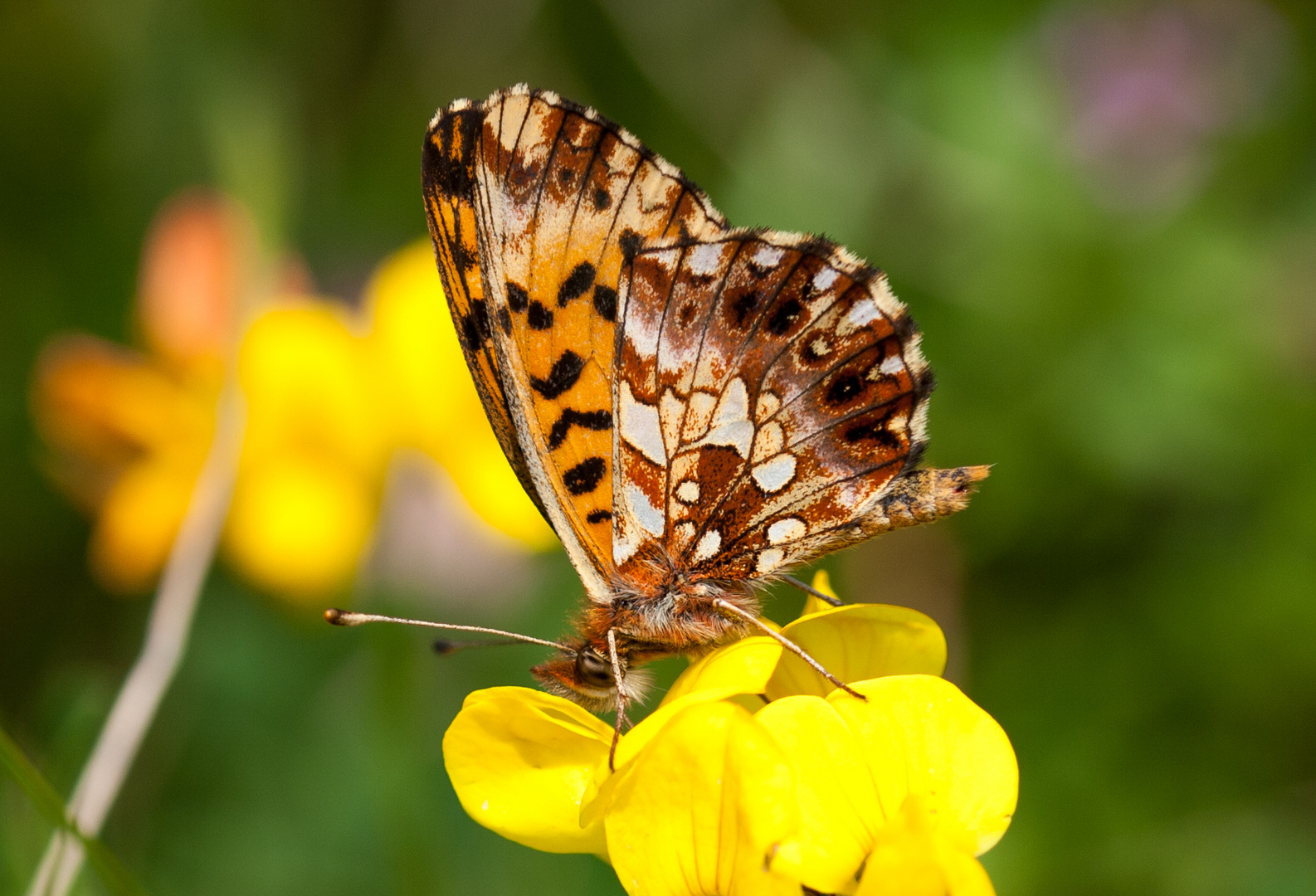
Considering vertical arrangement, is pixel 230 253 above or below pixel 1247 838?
above

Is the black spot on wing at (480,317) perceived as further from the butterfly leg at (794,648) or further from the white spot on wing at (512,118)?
the butterfly leg at (794,648)

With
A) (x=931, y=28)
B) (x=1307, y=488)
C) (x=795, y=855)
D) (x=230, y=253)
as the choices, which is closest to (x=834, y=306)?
(x=795, y=855)

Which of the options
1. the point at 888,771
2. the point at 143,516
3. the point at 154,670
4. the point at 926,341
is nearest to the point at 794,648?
the point at 888,771

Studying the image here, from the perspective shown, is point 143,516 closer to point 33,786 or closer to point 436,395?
point 436,395

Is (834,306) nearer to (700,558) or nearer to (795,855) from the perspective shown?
(700,558)

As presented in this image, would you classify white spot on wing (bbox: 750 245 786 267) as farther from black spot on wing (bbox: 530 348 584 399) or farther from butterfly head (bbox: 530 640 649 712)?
butterfly head (bbox: 530 640 649 712)

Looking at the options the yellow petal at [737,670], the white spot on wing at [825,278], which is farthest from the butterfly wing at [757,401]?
the yellow petal at [737,670]

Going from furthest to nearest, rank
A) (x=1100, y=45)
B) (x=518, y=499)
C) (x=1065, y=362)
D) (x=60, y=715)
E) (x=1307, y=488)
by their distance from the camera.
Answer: (x=1100, y=45), (x=1065, y=362), (x=1307, y=488), (x=518, y=499), (x=60, y=715)
